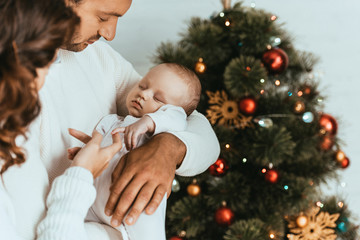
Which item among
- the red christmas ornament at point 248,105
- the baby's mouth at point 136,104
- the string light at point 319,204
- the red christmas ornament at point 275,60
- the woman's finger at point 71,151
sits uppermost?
the woman's finger at point 71,151

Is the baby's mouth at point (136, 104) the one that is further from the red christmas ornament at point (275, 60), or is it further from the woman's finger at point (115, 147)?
the red christmas ornament at point (275, 60)

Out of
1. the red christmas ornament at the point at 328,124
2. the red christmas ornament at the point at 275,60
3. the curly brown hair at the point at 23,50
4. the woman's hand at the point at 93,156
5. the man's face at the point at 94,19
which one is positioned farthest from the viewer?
the red christmas ornament at the point at 328,124

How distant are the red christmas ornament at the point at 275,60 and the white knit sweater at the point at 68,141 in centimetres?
53

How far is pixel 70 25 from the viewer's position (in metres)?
0.71

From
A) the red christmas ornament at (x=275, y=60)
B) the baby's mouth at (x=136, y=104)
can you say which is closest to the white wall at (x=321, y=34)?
the red christmas ornament at (x=275, y=60)

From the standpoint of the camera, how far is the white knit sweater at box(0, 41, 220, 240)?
2.52 feet

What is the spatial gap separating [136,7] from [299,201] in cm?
155

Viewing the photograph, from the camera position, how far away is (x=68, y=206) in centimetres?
79

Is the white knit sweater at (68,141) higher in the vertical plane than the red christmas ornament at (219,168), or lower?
higher

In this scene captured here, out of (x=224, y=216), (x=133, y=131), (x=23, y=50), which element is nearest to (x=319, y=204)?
(x=224, y=216)

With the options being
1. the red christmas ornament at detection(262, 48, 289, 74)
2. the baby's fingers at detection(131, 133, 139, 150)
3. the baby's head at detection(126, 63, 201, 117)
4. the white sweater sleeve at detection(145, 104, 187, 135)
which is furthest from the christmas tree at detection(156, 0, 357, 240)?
A: the baby's fingers at detection(131, 133, 139, 150)

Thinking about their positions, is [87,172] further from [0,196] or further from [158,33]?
[158,33]

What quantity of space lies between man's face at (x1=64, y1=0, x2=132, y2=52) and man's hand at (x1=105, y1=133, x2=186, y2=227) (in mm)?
353

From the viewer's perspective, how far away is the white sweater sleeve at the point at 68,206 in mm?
754
